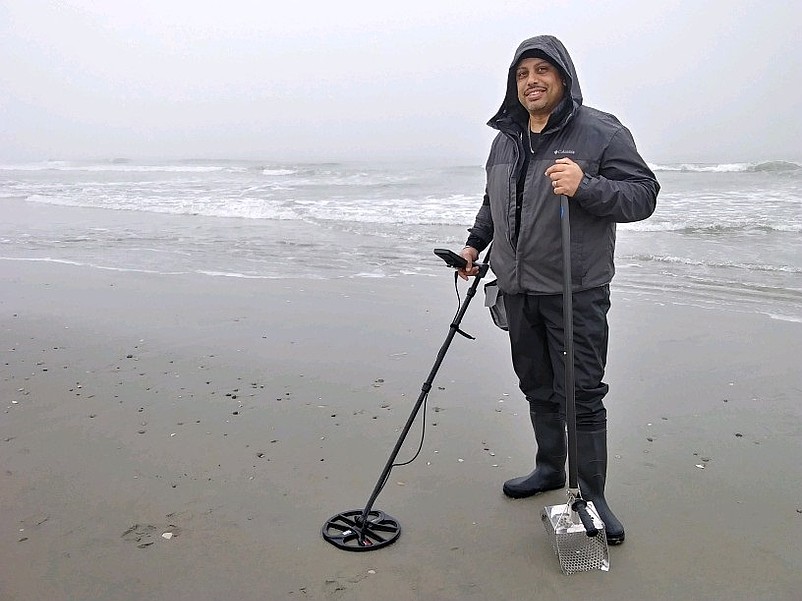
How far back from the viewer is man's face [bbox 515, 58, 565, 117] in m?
2.77

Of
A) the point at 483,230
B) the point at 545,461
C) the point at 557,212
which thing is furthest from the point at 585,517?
the point at 483,230

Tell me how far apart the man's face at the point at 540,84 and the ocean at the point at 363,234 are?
442cm

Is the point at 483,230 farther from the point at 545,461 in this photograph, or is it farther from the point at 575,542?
the point at 575,542

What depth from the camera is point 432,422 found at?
4.03 m

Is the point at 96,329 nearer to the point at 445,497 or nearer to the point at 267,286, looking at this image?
the point at 267,286

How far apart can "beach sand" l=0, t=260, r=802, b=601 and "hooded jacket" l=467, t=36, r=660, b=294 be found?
1.06 meters

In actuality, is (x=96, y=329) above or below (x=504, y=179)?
below

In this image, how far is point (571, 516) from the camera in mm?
2607

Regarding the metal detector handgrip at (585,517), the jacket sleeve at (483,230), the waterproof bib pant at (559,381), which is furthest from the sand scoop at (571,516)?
the jacket sleeve at (483,230)

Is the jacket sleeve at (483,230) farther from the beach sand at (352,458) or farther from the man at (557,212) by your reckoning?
the beach sand at (352,458)

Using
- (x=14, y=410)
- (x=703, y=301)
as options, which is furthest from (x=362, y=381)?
(x=703, y=301)

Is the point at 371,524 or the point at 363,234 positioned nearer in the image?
the point at 371,524

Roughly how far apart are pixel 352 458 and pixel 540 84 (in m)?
1.95

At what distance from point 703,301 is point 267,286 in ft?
13.9
